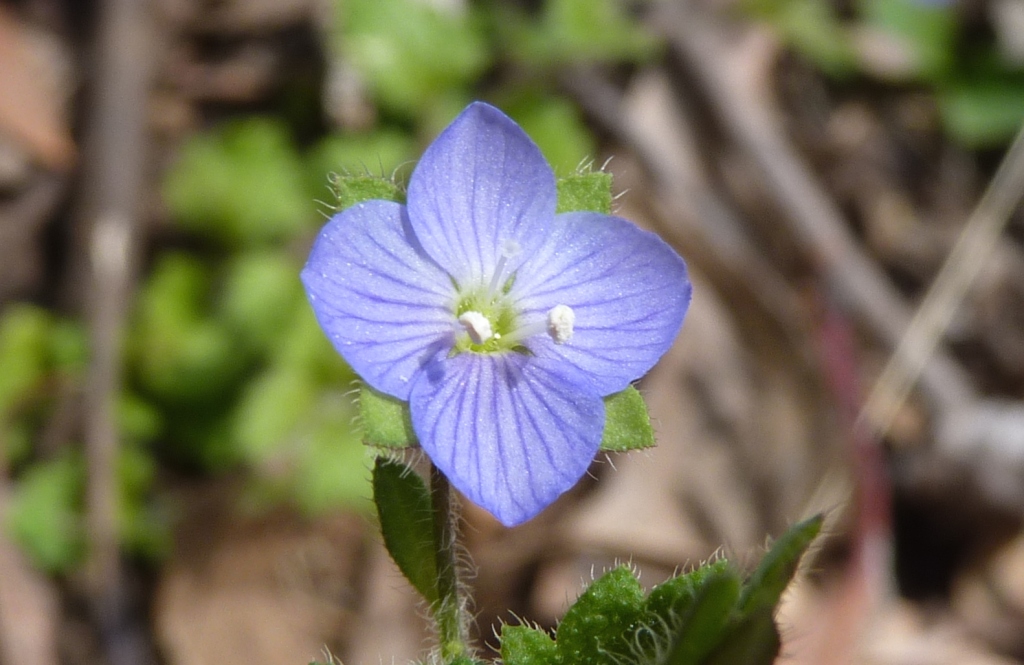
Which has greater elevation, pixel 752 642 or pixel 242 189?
pixel 752 642

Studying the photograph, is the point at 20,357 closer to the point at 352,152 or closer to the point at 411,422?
the point at 352,152

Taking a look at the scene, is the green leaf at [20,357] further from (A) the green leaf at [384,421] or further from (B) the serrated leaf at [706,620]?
(B) the serrated leaf at [706,620]

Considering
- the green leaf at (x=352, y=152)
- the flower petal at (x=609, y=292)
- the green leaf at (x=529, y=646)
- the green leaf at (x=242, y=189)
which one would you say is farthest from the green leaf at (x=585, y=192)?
the green leaf at (x=242, y=189)

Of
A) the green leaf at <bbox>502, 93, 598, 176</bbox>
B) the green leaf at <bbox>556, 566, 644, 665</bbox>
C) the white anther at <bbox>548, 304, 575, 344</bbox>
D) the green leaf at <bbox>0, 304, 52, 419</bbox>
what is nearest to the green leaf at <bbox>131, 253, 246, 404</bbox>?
the green leaf at <bbox>0, 304, 52, 419</bbox>

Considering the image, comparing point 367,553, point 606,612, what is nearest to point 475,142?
point 606,612

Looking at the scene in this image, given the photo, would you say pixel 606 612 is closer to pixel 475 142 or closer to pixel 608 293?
pixel 608 293

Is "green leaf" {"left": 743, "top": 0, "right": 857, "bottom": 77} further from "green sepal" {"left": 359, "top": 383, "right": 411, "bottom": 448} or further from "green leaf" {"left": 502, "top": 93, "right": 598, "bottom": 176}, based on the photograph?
"green sepal" {"left": 359, "top": 383, "right": 411, "bottom": 448}

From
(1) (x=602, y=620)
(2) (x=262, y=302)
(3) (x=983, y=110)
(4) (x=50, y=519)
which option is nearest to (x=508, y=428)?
(1) (x=602, y=620)
